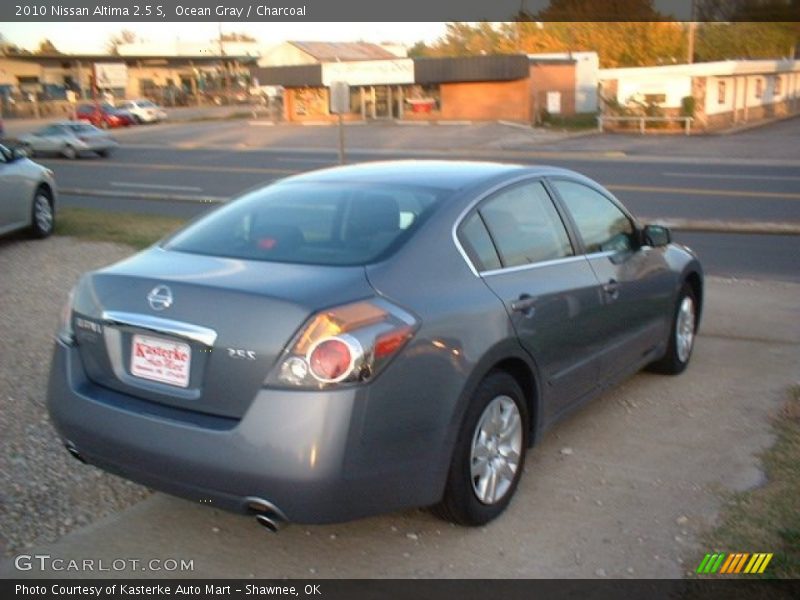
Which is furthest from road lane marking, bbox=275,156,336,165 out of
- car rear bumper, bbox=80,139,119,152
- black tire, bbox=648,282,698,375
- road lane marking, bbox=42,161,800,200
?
black tire, bbox=648,282,698,375

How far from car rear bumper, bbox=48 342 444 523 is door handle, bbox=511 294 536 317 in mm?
855

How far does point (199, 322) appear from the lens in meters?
3.50

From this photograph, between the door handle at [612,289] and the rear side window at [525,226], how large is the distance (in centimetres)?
31

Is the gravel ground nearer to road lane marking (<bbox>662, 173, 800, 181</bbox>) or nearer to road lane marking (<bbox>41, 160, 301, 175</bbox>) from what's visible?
road lane marking (<bbox>41, 160, 301, 175</bbox>)

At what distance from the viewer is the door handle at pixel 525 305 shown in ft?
13.7

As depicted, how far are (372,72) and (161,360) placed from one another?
46288 millimetres

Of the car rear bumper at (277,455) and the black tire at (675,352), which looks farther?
the black tire at (675,352)

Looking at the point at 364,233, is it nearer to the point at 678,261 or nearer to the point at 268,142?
the point at 678,261

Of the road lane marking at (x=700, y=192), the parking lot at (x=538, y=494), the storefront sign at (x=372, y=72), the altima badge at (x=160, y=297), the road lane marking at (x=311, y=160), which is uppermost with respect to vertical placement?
the storefront sign at (x=372, y=72)

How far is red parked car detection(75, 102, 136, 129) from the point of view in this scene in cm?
5419

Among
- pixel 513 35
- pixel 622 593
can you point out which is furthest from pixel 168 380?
pixel 513 35

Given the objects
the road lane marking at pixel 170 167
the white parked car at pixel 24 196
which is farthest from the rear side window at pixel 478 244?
the road lane marking at pixel 170 167

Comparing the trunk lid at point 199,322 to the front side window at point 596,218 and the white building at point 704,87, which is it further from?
the white building at point 704,87

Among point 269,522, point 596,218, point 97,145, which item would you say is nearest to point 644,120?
point 97,145
